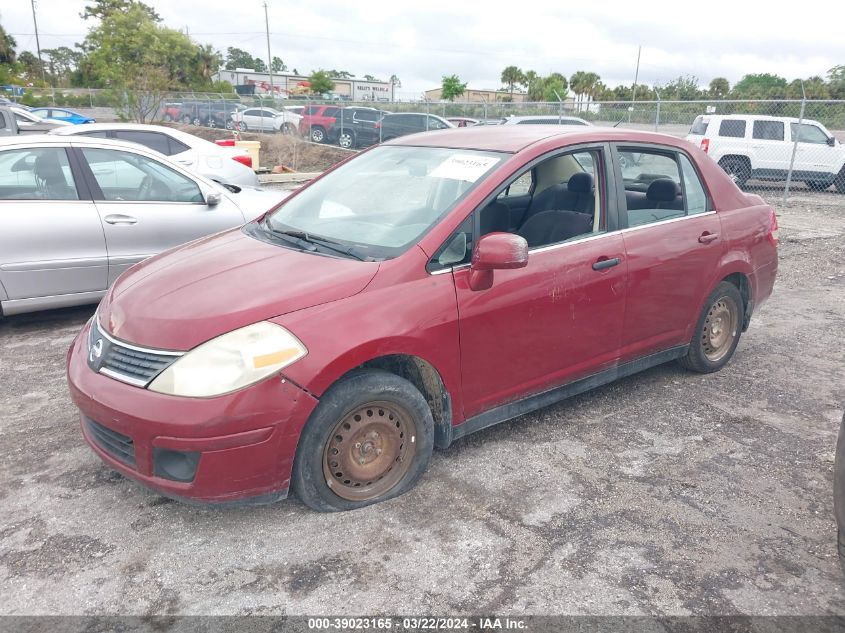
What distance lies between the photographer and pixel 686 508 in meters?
3.22

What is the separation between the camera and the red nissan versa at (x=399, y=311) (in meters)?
2.77

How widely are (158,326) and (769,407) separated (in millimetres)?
3664

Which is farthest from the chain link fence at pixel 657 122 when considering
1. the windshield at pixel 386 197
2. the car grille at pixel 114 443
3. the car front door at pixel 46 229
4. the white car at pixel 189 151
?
the car grille at pixel 114 443

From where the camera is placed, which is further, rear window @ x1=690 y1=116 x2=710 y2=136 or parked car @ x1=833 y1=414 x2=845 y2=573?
rear window @ x1=690 y1=116 x2=710 y2=136

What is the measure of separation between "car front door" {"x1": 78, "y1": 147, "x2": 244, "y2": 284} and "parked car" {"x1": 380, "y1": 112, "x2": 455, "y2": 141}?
1514 centimetres

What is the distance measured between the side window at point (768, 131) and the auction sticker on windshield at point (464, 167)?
47.3ft

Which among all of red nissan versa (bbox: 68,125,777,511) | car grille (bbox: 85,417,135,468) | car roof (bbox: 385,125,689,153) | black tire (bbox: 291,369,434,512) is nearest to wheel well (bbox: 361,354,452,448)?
red nissan versa (bbox: 68,125,777,511)

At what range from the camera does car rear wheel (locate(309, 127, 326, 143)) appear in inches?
996

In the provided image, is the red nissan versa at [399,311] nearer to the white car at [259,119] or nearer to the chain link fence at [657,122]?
the chain link fence at [657,122]

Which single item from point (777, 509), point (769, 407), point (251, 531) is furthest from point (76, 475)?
point (769, 407)

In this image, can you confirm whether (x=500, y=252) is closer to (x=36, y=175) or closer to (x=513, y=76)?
(x=36, y=175)

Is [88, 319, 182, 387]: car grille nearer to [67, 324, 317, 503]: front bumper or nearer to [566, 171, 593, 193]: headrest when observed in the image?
[67, 324, 317, 503]: front bumper

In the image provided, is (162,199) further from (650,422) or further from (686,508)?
(686,508)

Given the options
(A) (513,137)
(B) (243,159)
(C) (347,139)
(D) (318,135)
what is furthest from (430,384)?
(D) (318,135)
